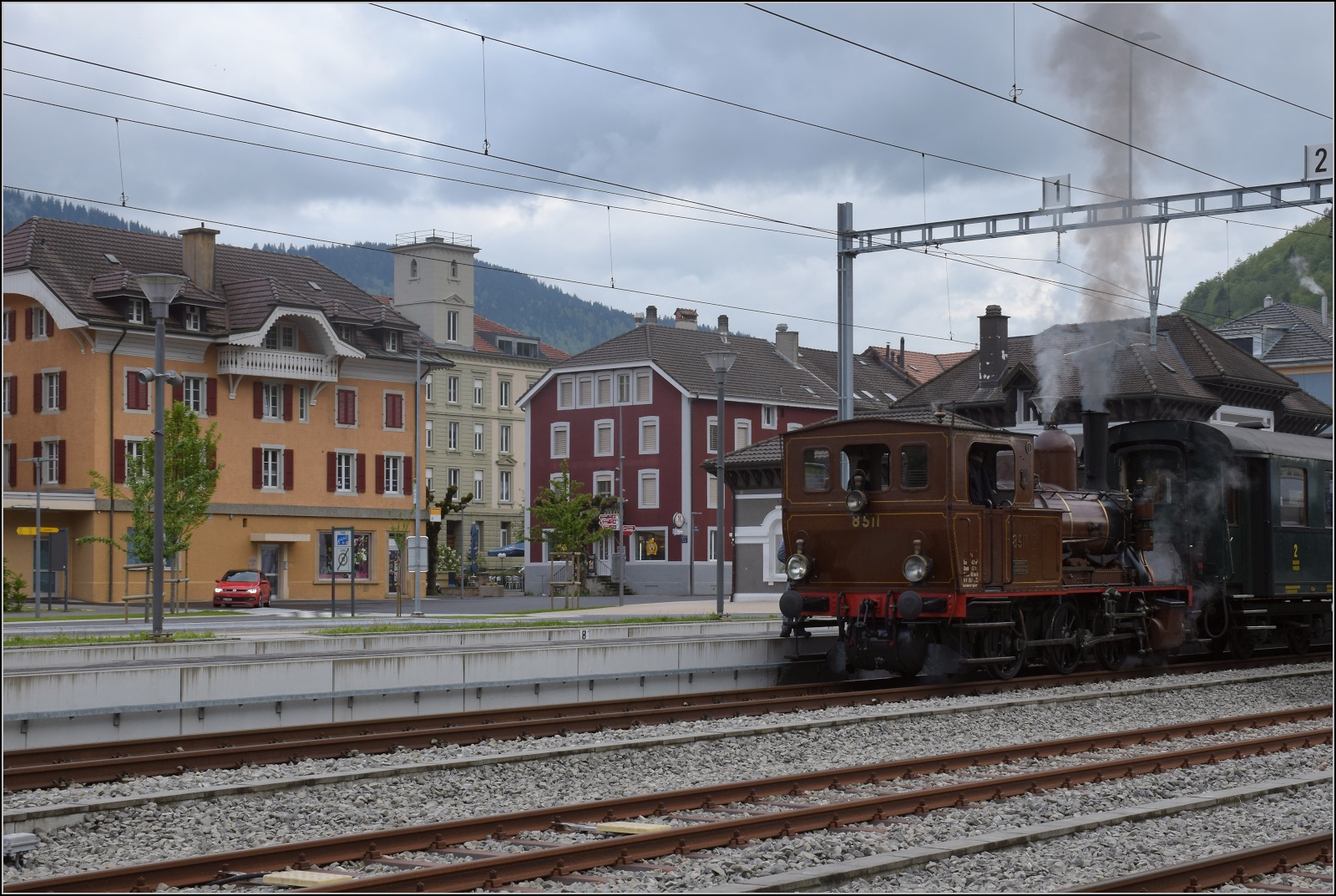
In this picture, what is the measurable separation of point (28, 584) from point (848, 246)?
31.8 m

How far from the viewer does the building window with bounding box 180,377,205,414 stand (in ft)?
166

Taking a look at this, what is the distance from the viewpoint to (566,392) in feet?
225

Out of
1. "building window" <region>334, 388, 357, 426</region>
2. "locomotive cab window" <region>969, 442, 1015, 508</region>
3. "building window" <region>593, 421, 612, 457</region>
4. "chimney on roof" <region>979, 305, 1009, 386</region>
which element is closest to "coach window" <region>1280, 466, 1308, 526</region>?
"locomotive cab window" <region>969, 442, 1015, 508</region>

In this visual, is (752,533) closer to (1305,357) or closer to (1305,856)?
(1305,357)

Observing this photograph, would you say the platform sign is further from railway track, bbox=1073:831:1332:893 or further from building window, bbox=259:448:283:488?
railway track, bbox=1073:831:1332:893

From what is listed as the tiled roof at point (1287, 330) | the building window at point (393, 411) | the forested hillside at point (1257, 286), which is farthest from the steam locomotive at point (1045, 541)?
the tiled roof at point (1287, 330)

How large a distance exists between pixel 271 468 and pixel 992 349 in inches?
1032

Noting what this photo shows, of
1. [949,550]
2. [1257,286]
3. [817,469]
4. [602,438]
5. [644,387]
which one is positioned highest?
[1257,286]

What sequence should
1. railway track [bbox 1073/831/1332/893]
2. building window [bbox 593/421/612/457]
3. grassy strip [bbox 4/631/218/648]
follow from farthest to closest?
1. building window [bbox 593/421/612/457]
2. grassy strip [bbox 4/631/218/648]
3. railway track [bbox 1073/831/1332/893]

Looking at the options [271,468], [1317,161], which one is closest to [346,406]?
[271,468]

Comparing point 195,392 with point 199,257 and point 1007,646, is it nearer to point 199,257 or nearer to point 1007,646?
point 199,257

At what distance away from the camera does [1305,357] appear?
61969 mm

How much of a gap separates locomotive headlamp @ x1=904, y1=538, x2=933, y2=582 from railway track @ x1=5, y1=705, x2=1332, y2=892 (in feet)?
15.2

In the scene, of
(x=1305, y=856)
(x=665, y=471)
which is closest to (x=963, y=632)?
(x=1305, y=856)
